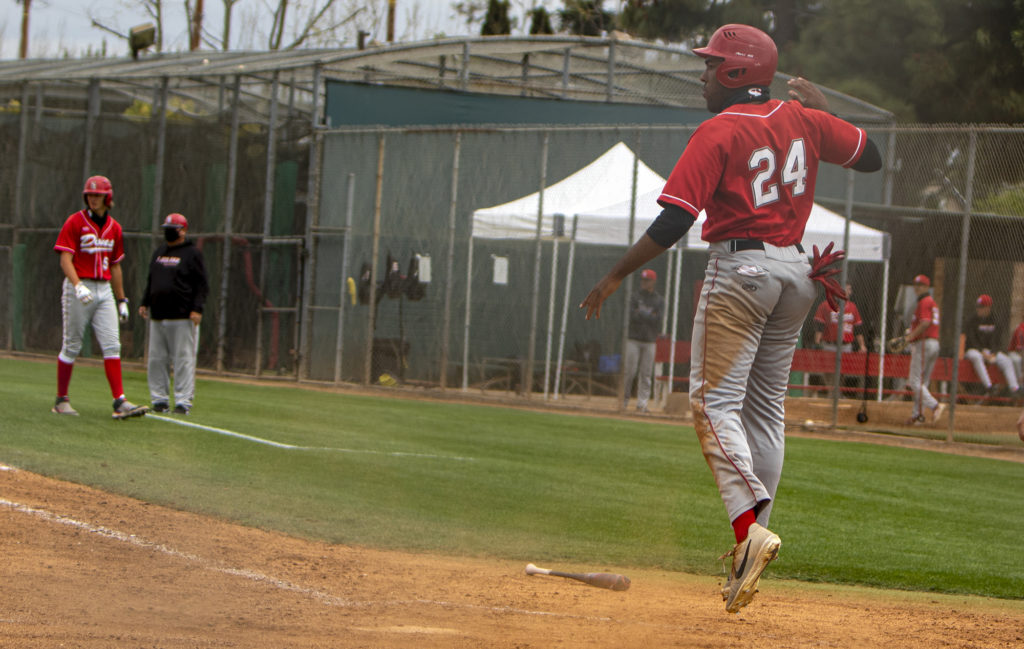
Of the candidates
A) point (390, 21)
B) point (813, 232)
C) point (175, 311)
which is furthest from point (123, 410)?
point (390, 21)

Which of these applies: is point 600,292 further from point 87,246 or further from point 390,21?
point 390,21

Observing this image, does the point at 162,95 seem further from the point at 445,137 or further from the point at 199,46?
the point at 199,46

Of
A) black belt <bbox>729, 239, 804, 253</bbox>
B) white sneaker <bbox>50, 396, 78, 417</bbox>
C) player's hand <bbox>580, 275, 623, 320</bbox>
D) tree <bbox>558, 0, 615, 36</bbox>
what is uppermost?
tree <bbox>558, 0, 615, 36</bbox>

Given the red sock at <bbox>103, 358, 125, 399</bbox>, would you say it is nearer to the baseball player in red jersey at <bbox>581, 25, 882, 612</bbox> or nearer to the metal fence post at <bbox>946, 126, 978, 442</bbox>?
the baseball player in red jersey at <bbox>581, 25, 882, 612</bbox>

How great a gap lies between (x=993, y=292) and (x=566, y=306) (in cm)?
601

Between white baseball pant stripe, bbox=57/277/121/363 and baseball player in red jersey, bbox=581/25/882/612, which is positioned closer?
baseball player in red jersey, bbox=581/25/882/612

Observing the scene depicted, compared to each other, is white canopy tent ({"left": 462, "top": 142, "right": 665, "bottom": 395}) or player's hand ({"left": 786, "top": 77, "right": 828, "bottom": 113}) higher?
white canopy tent ({"left": 462, "top": 142, "right": 665, "bottom": 395})

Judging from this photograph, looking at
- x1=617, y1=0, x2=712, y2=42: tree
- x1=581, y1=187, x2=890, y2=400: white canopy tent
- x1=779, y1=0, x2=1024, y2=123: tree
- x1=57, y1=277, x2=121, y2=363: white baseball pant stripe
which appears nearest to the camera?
x1=57, y1=277, x2=121, y2=363: white baseball pant stripe

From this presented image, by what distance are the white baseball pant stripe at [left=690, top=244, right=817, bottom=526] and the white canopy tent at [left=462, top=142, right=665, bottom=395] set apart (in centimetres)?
1235

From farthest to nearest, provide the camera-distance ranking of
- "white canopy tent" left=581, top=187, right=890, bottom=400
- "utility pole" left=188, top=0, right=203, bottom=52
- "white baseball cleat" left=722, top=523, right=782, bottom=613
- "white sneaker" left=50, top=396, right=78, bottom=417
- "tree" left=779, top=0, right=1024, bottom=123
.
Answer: "utility pole" left=188, top=0, right=203, bottom=52 → "tree" left=779, top=0, right=1024, bottom=123 → "white canopy tent" left=581, top=187, right=890, bottom=400 → "white sneaker" left=50, top=396, right=78, bottom=417 → "white baseball cleat" left=722, top=523, right=782, bottom=613

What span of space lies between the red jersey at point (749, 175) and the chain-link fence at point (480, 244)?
9354 mm

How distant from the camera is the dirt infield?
4562 millimetres

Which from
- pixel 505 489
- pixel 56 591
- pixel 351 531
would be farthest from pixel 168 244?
pixel 56 591

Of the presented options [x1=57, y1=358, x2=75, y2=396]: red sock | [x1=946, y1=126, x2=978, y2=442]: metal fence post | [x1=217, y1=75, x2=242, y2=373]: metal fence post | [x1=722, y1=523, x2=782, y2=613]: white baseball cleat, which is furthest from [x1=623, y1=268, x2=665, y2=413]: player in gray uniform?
[x1=722, y1=523, x2=782, y2=613]: white baseball cleat
